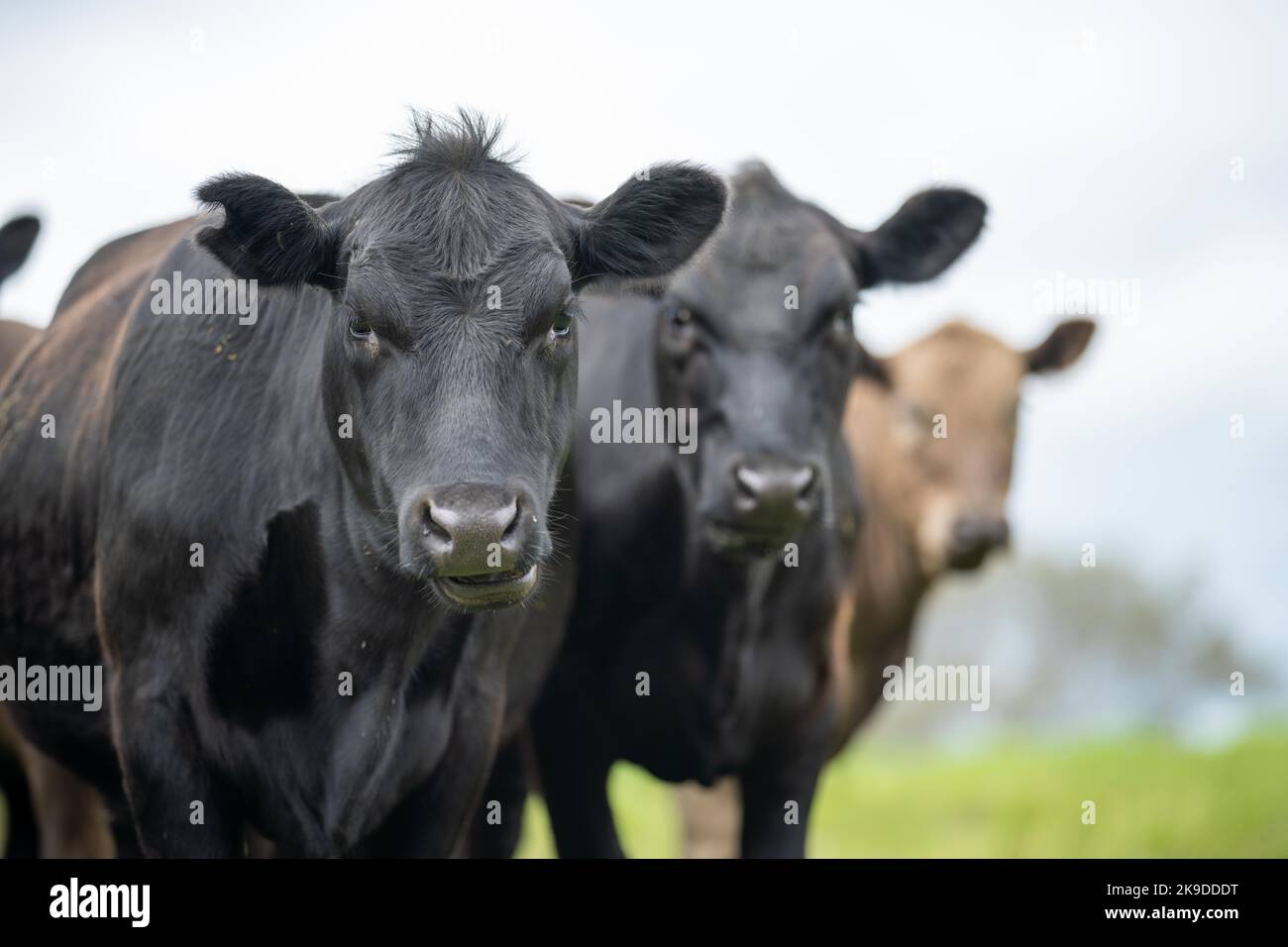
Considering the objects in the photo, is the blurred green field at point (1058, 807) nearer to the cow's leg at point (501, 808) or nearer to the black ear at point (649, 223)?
the cow's leg at point (501, 808)

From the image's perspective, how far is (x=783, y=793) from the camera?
24.0ft

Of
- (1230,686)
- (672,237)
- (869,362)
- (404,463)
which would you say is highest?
(869,362)

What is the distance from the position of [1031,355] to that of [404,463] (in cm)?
832

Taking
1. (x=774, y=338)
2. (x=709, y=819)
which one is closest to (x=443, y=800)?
(x=774, y=338)

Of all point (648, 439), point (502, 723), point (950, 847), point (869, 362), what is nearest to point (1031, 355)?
point (869, 362)

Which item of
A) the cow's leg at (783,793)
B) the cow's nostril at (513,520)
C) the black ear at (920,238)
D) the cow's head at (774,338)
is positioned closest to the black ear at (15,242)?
the cow's head at (774,338)

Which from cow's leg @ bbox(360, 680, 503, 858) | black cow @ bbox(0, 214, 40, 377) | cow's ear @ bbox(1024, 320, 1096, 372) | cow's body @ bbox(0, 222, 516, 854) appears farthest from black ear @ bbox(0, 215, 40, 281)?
cow's ear @ bbox(1024, 320, 1096, 372)

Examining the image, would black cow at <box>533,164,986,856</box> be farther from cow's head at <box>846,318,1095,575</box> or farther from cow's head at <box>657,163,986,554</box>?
cow's head at <box>846,318,1095,575</box>

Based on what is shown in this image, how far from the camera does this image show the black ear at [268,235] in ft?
17.1

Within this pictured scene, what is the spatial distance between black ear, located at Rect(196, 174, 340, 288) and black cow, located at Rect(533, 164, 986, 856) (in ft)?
6.99

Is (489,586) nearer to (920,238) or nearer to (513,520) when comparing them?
(513,520)

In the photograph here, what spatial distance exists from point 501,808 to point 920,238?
3007 millimetres
